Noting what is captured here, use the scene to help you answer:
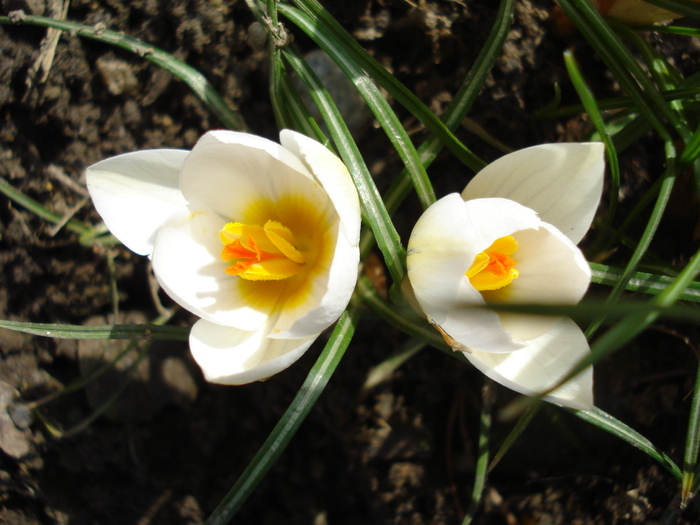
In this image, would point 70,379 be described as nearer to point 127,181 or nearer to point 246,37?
point 127,181

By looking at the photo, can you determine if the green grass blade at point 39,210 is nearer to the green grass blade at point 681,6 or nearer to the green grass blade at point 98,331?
the green grass blade at point 98,331

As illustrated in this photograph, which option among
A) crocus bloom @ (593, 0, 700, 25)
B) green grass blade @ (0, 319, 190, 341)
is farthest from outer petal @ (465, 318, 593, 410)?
crocus bloom @ (593, 0, 700, 25)

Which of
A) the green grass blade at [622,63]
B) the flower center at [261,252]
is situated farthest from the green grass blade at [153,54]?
the green grass blade at [622,63]

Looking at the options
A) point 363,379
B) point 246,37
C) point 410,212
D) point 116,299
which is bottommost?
point 363,379

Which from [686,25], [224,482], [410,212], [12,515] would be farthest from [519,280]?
[12,515]

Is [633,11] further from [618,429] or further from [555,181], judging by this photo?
[618,429]

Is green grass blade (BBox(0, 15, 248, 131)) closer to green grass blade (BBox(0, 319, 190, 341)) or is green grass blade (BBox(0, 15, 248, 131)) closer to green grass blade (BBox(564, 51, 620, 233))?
green grass blade (BBox(0, 319, 190, 341))
